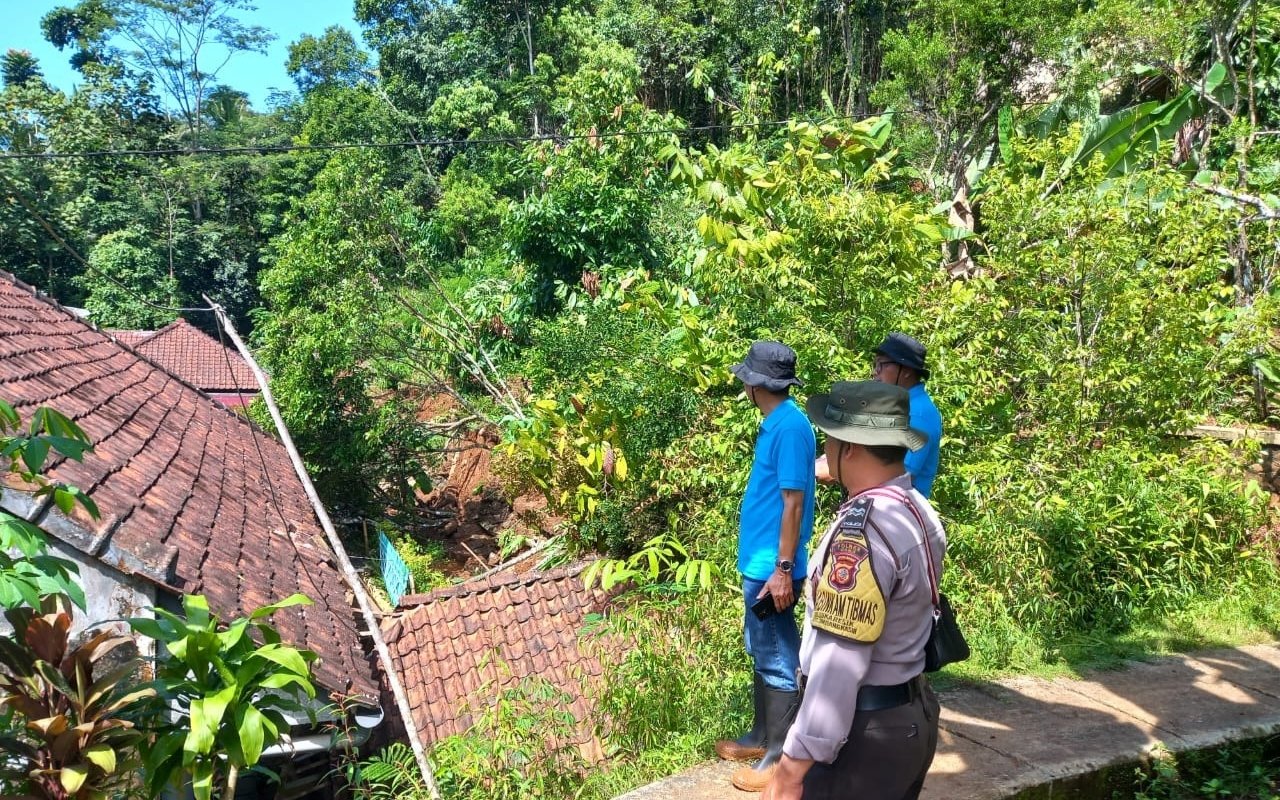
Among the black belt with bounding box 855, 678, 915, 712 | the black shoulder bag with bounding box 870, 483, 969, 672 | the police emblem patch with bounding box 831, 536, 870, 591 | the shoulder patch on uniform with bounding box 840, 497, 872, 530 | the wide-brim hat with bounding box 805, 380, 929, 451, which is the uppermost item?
the wide-brim hat with bounding box 805, 380, 929, 451

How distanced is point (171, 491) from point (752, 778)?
3675 mm

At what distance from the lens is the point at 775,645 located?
3.49m

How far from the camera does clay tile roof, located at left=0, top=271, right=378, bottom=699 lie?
420cm

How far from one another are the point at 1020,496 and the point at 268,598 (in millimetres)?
4446

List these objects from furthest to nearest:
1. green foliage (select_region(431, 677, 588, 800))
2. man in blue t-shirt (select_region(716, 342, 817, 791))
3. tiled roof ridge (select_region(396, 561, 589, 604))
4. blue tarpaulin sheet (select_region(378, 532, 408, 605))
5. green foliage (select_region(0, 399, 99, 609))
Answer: blue tarpaulin sheet (select_region(378, 532, 408, 605)) → tiled roof ridge (select_region(396, 561, 589, 604)) → green foliage (select_region(431, 677, 588, 800)) → man in blue t-shirt (select_region(716, 342, 817, 791)) → green foliage (select_region(0, 399, 99, 609))

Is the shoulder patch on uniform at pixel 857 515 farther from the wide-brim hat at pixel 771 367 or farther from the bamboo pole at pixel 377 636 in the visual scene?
the bamboo pole at pixel 377 636

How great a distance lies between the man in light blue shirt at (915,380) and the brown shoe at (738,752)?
49.0 inches

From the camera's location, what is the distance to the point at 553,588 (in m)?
7.69

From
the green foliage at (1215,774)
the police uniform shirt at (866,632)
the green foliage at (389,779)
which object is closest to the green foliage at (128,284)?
the green foliage at (389,779)

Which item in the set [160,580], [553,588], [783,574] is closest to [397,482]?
[553,588]

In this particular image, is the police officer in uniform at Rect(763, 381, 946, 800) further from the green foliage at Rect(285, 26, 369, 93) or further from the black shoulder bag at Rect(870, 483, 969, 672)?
the green foliage at Rect(285, 26, 369, 93)

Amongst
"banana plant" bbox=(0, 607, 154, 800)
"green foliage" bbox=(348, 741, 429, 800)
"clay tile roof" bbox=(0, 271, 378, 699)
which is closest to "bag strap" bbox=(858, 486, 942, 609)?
"banana plant" bbox=(0, 607, 154, 800)

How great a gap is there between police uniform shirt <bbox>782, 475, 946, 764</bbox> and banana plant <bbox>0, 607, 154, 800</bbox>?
81.5 inches

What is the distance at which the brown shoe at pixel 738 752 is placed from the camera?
12.2 feet
